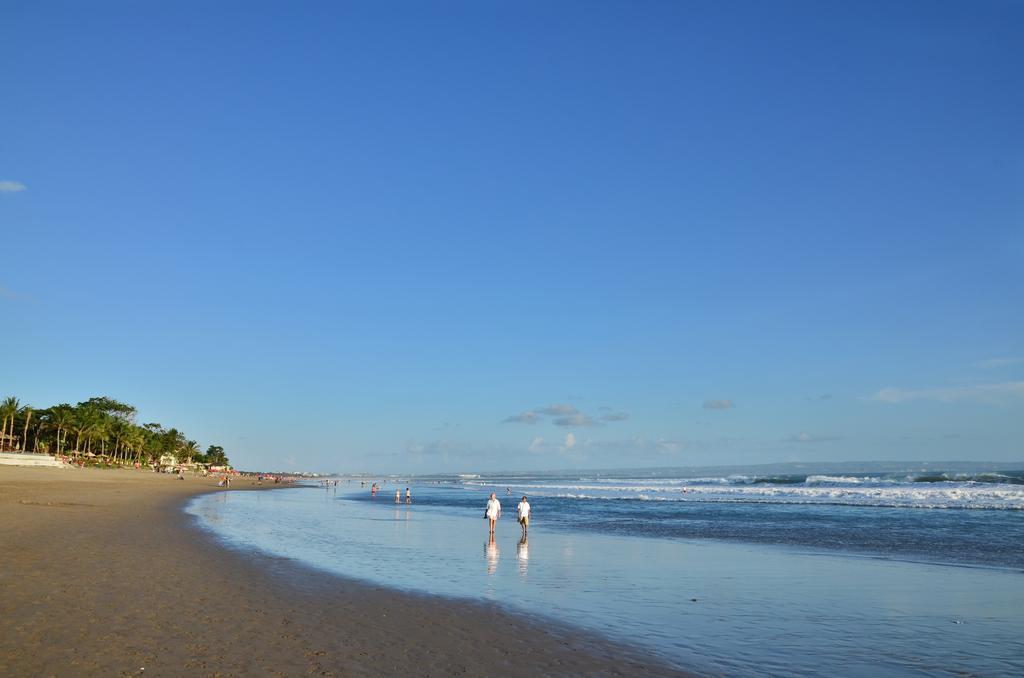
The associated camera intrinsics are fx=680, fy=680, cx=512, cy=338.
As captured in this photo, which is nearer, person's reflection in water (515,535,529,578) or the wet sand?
the wet sand

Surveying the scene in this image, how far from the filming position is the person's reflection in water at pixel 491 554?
66.4 ft

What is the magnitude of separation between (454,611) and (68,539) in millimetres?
14951

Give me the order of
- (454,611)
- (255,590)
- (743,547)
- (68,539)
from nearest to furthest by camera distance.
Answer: (454,611), (255,590), (68,539), (743,547)

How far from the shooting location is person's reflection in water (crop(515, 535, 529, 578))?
20.1 m

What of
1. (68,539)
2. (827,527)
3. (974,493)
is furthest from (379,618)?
(974,493)

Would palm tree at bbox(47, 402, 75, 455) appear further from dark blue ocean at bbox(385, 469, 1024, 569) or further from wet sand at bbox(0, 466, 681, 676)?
wet sand at bbox(0, 466, 681, 676)

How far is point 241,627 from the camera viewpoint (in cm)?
1157

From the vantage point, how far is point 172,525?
30.0 metres

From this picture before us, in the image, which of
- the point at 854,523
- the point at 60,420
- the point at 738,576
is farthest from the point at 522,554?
the point at 60,420

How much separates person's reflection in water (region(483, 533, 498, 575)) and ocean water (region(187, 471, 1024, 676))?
13 centimetres

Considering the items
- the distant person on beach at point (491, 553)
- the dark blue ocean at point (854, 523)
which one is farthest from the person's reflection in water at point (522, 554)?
the dark blue ocean at point (854, 523)

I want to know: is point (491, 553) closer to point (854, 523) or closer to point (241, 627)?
point (241, 627)

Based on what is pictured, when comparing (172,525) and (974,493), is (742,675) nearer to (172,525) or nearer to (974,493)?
(172,525)

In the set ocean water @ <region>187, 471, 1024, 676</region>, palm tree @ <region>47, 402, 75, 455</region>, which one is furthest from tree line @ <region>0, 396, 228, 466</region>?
ocean water @ <region>187, 471, 1024, 676</region>
